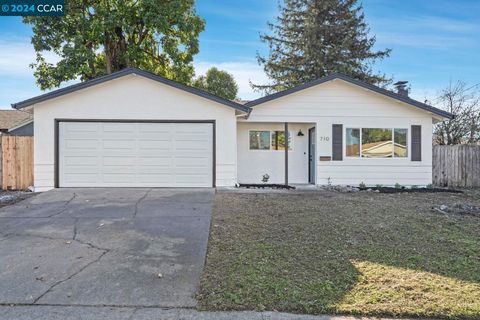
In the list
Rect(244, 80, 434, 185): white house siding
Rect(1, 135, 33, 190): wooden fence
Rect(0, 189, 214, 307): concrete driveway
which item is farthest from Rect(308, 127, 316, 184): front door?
Rect(1, 135, 33, 190): wooden fence

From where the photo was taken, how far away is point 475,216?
7.72 metres

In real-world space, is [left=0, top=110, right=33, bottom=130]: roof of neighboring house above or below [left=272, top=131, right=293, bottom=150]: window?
above

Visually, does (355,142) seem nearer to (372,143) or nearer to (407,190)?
(372,143)

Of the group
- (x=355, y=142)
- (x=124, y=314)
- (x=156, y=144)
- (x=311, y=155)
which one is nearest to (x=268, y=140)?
(x=311, y=155)

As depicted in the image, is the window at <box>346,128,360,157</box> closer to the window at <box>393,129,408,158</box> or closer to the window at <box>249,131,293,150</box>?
the window at <box>393,129,408,158</box>

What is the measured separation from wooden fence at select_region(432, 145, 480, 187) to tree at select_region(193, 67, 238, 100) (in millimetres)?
18085

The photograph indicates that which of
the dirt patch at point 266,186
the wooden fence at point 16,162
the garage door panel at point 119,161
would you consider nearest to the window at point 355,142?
the dirt patch at point 266,186

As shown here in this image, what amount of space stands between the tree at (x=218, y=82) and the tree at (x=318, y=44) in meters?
3.44

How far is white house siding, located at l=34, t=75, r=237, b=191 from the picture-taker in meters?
11.1

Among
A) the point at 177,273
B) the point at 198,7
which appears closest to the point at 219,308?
the point at 177,273

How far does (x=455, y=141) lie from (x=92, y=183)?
1686 centimetres

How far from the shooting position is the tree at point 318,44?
24672 mm

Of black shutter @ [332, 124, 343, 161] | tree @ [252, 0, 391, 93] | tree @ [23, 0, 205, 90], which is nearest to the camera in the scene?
black shutter @ [332, 124, 343, 161]

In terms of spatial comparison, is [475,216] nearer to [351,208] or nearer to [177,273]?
[351,208]
